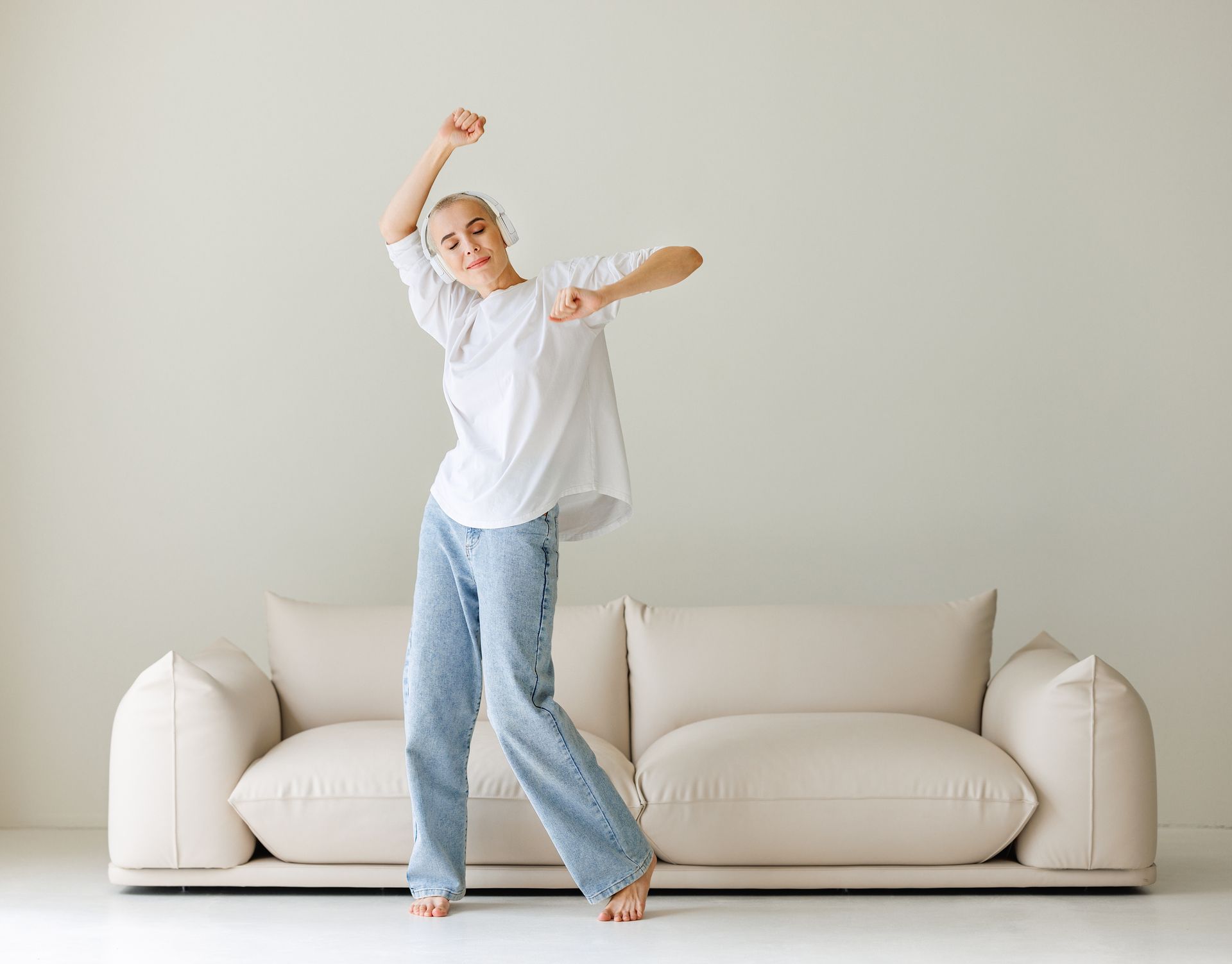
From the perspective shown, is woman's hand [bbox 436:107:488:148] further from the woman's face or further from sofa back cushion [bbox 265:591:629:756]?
sofa back cushion [bbox 265:591:629:756]

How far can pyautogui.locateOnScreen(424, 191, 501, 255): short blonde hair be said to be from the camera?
237 centimetres

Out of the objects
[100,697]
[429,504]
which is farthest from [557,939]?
[100,697]

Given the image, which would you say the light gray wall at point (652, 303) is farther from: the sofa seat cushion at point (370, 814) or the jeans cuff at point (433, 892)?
the jeans cuff at point (433, 892)

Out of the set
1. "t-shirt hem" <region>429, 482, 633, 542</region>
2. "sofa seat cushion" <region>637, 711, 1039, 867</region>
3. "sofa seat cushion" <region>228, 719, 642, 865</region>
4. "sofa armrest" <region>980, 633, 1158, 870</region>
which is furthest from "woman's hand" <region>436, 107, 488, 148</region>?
"sofa armrest" <region>980, 633, 1158, 870</region>

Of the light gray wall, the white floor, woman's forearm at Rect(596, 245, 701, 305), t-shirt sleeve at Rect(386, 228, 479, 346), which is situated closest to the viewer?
the white floor

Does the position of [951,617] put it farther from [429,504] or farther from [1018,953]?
[429,504]

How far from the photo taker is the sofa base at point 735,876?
2.52m

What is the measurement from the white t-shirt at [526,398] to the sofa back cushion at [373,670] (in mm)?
659

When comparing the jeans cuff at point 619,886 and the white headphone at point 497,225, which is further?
the white headphone at point 497,225

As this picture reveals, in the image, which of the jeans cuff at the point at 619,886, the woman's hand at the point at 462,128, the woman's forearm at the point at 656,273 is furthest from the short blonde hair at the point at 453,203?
the jeans cuff at the point at 619,886

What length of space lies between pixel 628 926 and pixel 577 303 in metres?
1.15

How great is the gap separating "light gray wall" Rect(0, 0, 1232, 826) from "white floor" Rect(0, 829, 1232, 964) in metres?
1.15

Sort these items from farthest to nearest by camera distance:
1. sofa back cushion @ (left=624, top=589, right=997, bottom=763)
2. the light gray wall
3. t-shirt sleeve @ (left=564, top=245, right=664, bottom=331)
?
the light gray wall < sofa back cushion @ (left=624, top=589, right=997, bottom=763) < t-shirt sleeve @ (left=564, top=245, right=664, bottom=331)

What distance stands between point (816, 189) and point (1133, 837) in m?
2.03
